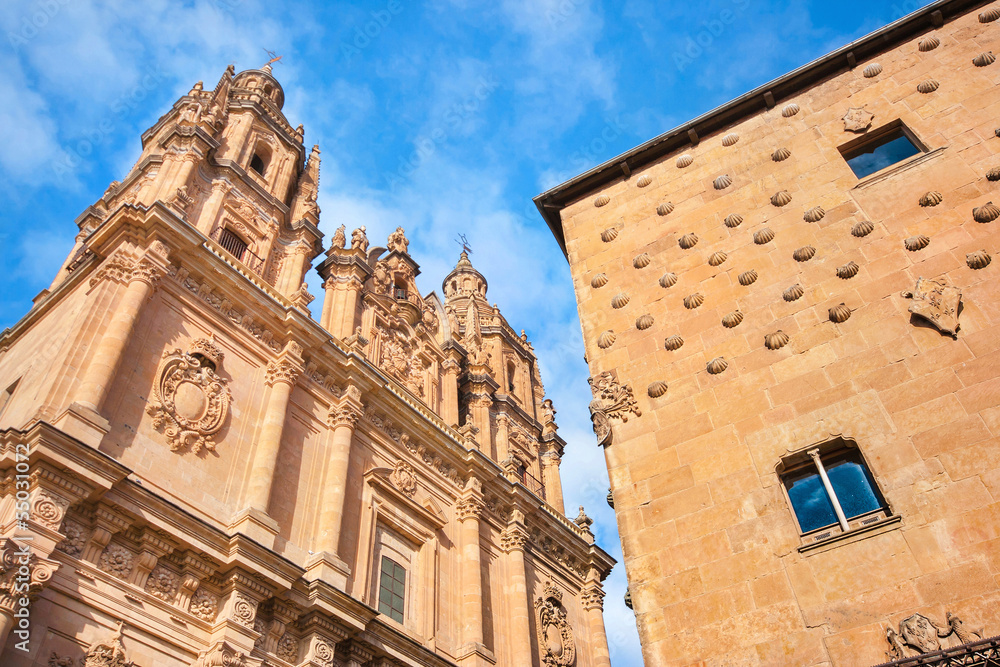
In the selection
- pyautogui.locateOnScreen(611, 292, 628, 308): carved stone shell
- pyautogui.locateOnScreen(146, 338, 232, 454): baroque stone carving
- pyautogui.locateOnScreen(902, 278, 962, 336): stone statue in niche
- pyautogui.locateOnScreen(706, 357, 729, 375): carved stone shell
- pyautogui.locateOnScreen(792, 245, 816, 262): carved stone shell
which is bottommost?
pyautogui.locateOnScreen(902, 278, 962, 336): stone statue in niche

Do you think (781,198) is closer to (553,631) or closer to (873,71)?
(873,71)

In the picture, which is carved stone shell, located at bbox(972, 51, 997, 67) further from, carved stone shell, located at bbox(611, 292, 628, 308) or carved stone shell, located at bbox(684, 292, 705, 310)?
carved stone shell, located at bbox(611, 292, 628, 308)

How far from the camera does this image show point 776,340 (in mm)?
7129

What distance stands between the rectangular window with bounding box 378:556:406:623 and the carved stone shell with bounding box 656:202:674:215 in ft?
38.9

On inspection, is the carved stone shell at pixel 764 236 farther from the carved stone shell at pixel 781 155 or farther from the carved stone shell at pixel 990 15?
the carved stone shell at pixel 990 15

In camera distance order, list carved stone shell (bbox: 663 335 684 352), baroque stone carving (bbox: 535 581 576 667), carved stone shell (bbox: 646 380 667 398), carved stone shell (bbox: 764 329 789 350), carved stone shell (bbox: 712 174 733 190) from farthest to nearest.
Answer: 1. baroque stone carving (bbox: 535 581 576 667)
2. carved stone shell (bbox: 712 174 733 190)
3. carved stone shell (bbox: 663 335 684 352)
4. carved stone shell (bbox: 646 380 667 398)
5. carved stone shell (bbox: 764 329 789 350)

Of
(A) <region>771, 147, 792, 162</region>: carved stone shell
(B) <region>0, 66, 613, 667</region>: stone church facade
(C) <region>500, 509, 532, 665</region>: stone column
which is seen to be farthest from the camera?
(C) <region>500, 509, 532, 665</region>: stone column

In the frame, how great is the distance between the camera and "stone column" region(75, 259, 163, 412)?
13.4m

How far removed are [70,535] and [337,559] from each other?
531 centimetres

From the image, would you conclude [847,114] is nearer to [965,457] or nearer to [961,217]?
[961,217]

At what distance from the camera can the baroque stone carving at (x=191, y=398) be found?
14.7 metres

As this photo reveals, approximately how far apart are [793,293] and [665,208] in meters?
2.23

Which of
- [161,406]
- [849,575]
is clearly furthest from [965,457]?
[161,406]

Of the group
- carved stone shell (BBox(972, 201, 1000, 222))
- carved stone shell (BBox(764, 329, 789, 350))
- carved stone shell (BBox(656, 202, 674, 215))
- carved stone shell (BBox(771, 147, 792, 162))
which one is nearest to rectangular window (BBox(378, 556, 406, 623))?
carved stone shell (BBox(656, 202, 674, 215))
